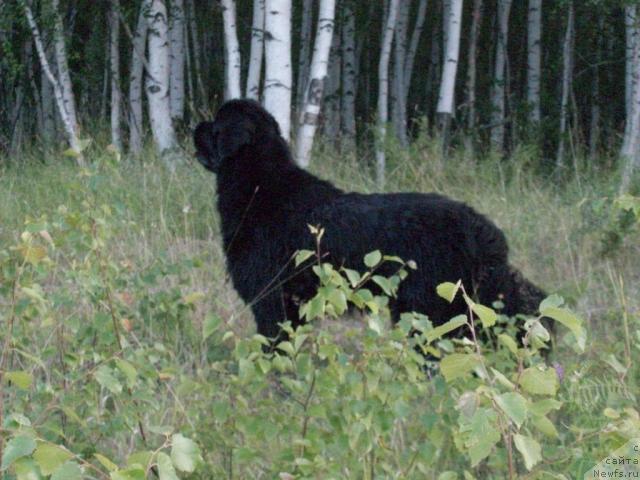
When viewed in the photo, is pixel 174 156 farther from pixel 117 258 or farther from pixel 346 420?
pixel 346 420

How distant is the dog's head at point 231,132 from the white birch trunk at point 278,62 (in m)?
2.44

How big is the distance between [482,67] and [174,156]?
15.2 metres

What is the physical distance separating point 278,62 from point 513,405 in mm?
6443

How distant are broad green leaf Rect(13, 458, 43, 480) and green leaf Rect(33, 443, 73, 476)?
3 cm

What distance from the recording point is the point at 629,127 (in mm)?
9906

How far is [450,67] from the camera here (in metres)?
11.3

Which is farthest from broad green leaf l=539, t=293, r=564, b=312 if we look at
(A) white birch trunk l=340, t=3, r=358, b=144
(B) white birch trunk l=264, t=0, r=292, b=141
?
(A) white birch trunk l=340, t=3, r=358, b=144

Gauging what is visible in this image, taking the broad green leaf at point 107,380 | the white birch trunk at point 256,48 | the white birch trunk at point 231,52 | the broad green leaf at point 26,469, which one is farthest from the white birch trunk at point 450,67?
the broad green leaf at point 26,469

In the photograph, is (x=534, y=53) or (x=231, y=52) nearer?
(x=231, y=52)

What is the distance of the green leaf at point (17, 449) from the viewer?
1.78 m

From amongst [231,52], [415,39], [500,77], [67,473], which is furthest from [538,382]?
[500,77]

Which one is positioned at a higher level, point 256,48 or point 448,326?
point 256,48

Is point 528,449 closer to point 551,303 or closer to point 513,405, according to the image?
point 513,405

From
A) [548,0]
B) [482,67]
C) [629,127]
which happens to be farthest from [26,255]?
[482,67]
